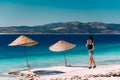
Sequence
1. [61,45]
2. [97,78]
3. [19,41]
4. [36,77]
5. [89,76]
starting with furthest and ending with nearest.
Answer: [61,45], [19,41], [36,77], [89,76], [97,78]

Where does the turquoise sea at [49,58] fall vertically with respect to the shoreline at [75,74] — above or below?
above

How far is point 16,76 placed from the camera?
85.9ft

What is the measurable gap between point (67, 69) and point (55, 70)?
2.66 ft

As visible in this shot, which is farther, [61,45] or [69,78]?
[61,45]

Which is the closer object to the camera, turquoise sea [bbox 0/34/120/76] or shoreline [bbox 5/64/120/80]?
shoreline [bbox 5/64/120/80]

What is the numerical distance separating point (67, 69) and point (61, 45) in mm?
1829

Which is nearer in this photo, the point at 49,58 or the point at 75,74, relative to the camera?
the point at 75,74

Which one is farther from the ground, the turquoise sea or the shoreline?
the turquoise sea

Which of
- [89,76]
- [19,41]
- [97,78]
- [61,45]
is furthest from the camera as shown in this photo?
[61,45]

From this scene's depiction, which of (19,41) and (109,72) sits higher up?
(19,41)

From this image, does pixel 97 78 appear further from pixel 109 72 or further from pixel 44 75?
pixel 44 75

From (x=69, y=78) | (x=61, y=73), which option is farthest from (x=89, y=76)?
(x=61, y=73)

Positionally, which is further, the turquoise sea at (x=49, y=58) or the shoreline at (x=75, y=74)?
the turquoise sea at (x=49, y=58)

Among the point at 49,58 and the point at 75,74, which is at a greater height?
the point at 49,58
